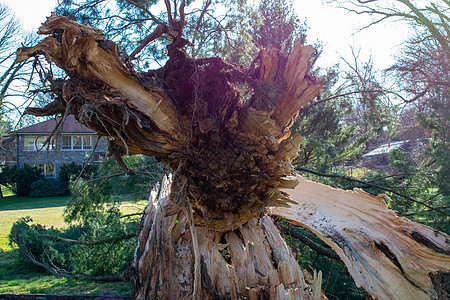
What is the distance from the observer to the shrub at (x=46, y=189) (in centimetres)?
1872

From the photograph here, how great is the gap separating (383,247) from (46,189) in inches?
818

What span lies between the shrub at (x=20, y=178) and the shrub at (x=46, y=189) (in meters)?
0.79

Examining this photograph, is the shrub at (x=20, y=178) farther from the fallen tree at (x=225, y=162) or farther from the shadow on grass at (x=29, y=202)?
the fallen tree at (x=225, y=162)

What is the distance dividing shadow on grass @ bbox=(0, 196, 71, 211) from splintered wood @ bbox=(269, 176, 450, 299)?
16.3 m

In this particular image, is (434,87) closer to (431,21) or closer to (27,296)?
(431,21)

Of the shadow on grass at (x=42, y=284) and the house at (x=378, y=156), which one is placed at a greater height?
the house at (x=378, y=156)

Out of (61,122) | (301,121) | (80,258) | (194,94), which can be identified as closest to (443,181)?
(301,121)

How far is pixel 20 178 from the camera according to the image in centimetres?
1941

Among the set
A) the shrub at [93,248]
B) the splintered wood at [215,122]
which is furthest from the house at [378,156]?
the splintered wood at [215,122]

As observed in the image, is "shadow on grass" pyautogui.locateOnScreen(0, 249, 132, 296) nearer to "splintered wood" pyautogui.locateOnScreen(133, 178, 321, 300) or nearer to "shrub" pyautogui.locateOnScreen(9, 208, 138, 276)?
"shrub" pyautogui.locateOnScreen(9, 208, 138, 276)

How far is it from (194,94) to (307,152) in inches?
149

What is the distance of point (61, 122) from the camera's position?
2.06m

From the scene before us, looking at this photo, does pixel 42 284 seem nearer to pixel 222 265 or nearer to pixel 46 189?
pixel 222 265

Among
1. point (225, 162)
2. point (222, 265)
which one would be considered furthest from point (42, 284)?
point (225, 162)
